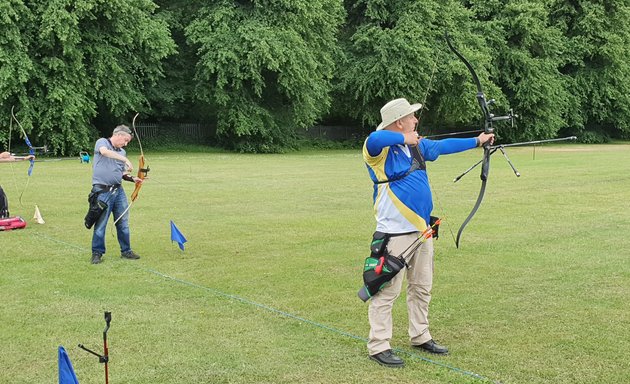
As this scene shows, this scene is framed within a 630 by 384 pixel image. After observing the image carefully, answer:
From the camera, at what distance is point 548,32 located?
182 feet

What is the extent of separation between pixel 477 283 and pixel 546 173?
61.3ft

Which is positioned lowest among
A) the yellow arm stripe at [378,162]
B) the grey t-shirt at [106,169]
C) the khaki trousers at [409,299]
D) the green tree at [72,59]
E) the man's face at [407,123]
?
the khaki trousers at [409,299]

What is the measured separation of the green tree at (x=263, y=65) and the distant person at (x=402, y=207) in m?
33.6

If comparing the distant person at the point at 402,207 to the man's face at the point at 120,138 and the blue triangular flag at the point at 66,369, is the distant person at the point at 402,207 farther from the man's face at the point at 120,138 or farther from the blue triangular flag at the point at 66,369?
the man's face at the point at 120,138

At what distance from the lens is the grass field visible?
5996 millimetres

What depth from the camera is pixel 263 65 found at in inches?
1615

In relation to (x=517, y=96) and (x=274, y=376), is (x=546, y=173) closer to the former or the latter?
(x=274, y=376)

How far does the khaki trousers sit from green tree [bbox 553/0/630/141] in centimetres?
5532

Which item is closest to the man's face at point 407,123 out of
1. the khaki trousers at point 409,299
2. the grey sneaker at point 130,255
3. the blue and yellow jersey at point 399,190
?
the blue and yellow jersey at point 399,190

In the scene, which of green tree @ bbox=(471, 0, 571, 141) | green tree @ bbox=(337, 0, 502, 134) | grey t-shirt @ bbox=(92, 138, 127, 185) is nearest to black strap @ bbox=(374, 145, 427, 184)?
grey t-shirt @ bbox=(92, 138, 127, 185)

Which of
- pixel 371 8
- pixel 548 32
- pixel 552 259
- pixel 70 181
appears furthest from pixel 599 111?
pixel 552 259

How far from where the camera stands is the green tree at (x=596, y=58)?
188 ft

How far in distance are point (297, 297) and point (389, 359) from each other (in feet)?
8.13

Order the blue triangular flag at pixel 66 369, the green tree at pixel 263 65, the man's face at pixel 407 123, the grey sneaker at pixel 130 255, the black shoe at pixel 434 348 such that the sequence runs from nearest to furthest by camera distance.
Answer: the blue triangular flag at pixel 66 369
the man's face at pixel 407 123
the black shoe at pixel 434 348
the grey sneaker at pixel 130 255
the green tree at pixel 263 65
